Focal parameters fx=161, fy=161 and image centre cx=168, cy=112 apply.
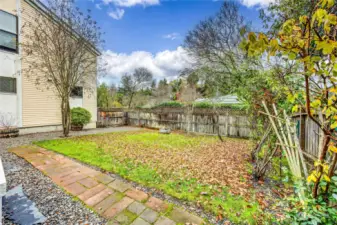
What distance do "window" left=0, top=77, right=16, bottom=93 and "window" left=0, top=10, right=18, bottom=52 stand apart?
1384 millimetres

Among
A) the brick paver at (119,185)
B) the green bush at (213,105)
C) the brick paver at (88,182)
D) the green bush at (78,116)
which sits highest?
the green bush at (213,105)

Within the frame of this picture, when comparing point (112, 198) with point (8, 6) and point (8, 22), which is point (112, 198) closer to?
point (8, 22)

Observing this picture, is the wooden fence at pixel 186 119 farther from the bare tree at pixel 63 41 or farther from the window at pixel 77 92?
the bare tree at pixel 63 41

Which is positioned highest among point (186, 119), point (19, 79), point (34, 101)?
point (19, 79)

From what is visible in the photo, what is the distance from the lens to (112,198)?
8.13 feet

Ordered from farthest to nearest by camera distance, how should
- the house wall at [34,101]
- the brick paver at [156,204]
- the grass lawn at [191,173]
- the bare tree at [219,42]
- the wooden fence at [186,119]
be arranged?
the bare tree at [219,42] → the wooden fence at [186,119] → the house wall at [34,101] → the grass lawn at [191,173] → the brick paver at [156,204]

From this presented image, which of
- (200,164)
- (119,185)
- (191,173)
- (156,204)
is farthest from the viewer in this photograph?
(200,164)

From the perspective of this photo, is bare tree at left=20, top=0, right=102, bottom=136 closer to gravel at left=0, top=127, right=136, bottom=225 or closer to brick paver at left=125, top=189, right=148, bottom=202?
gravel at left=0, top=127, right=136, bottom=225

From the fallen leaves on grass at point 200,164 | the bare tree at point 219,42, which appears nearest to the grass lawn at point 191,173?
the fallen leaves on grass at point 200,164

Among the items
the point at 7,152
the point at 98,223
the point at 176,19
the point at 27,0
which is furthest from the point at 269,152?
the point at 27,0

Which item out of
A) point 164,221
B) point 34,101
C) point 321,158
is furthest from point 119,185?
point 34,101

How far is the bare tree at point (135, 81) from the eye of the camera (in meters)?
26.1

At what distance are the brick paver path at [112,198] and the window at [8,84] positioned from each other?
19.2ft

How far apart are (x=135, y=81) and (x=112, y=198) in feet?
83.0
